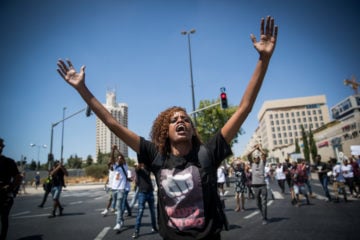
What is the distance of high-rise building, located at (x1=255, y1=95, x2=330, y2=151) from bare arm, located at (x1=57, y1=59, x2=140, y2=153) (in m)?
115

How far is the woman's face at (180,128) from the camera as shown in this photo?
6.87 ft

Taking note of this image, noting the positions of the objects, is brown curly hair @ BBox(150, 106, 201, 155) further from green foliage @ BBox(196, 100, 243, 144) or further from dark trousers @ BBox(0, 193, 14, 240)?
green foliage @ BBox(196, 100, 243, 144)

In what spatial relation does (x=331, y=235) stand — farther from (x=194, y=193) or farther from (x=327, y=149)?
(x=327, y=149)

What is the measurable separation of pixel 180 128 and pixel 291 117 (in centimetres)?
12279

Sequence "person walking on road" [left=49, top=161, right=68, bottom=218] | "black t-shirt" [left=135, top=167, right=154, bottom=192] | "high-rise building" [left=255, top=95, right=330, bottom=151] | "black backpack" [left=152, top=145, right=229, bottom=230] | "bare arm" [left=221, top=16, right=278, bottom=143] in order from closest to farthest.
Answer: "black backpack" [left=152, top=145, right=229, bottom=230] < "bare arm" [left=221, top=16, right=278, bottom=143] < "black t-shirt" [left=135, top=167, right=154, bottom=192] < "person walking on road" [left=49, top=161, right=68, bottom=218] < "high-rise building" [left=255, top=95, right=330, bottom=151]

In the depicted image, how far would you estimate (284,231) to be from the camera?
558cm

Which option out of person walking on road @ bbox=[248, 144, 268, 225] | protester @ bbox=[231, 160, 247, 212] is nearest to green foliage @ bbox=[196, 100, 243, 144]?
protester @ bbox=[231, 160, 247, 212]

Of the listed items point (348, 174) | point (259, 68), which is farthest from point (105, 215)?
point (348, 174)

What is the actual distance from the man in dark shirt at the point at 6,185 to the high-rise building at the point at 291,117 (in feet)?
373

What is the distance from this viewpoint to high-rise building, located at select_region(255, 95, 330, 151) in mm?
109750

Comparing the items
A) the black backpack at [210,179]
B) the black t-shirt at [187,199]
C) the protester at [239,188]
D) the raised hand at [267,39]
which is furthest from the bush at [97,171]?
the raised hand at [267,39]

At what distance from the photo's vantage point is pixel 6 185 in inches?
185

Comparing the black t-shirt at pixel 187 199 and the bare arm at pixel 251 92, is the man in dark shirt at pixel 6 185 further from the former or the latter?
the bare arm at pixel 251 92

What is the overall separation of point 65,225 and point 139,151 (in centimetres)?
676
